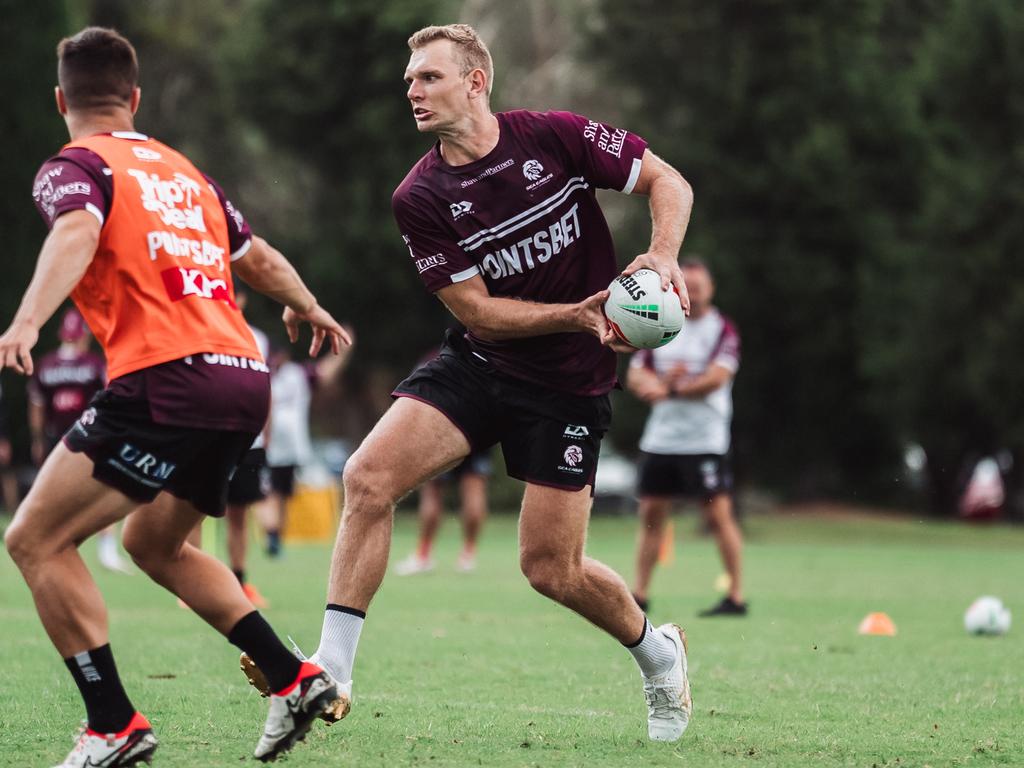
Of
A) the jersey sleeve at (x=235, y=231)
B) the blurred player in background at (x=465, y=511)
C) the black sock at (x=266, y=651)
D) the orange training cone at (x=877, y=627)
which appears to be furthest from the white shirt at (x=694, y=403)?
the black sock at (x=266, y=651)

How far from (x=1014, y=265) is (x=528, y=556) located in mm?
26200

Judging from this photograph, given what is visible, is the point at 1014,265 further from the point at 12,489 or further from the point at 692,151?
the point at 12,489

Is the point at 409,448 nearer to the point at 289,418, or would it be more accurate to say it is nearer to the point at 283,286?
the point at 283,286

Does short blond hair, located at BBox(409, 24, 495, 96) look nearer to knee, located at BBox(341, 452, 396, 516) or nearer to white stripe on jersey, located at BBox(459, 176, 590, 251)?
white stripe on jersey, located at BBox(459, 176, 590, 251)

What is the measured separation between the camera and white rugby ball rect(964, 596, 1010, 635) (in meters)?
10.0

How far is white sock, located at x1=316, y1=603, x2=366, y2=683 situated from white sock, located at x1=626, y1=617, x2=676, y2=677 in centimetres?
109

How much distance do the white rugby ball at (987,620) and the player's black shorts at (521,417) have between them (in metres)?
4.98

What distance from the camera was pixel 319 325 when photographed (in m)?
5.91

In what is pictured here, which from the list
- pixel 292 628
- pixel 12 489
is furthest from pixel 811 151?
pixel 292 628

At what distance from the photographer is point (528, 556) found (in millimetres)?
5852

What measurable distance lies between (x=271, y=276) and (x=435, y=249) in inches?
26.5

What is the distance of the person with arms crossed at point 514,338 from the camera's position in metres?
5.78

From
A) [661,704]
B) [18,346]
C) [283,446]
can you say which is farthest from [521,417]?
[283,446]

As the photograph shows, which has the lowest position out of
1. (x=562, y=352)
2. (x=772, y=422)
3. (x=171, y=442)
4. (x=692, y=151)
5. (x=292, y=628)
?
(x=292, y=628)
